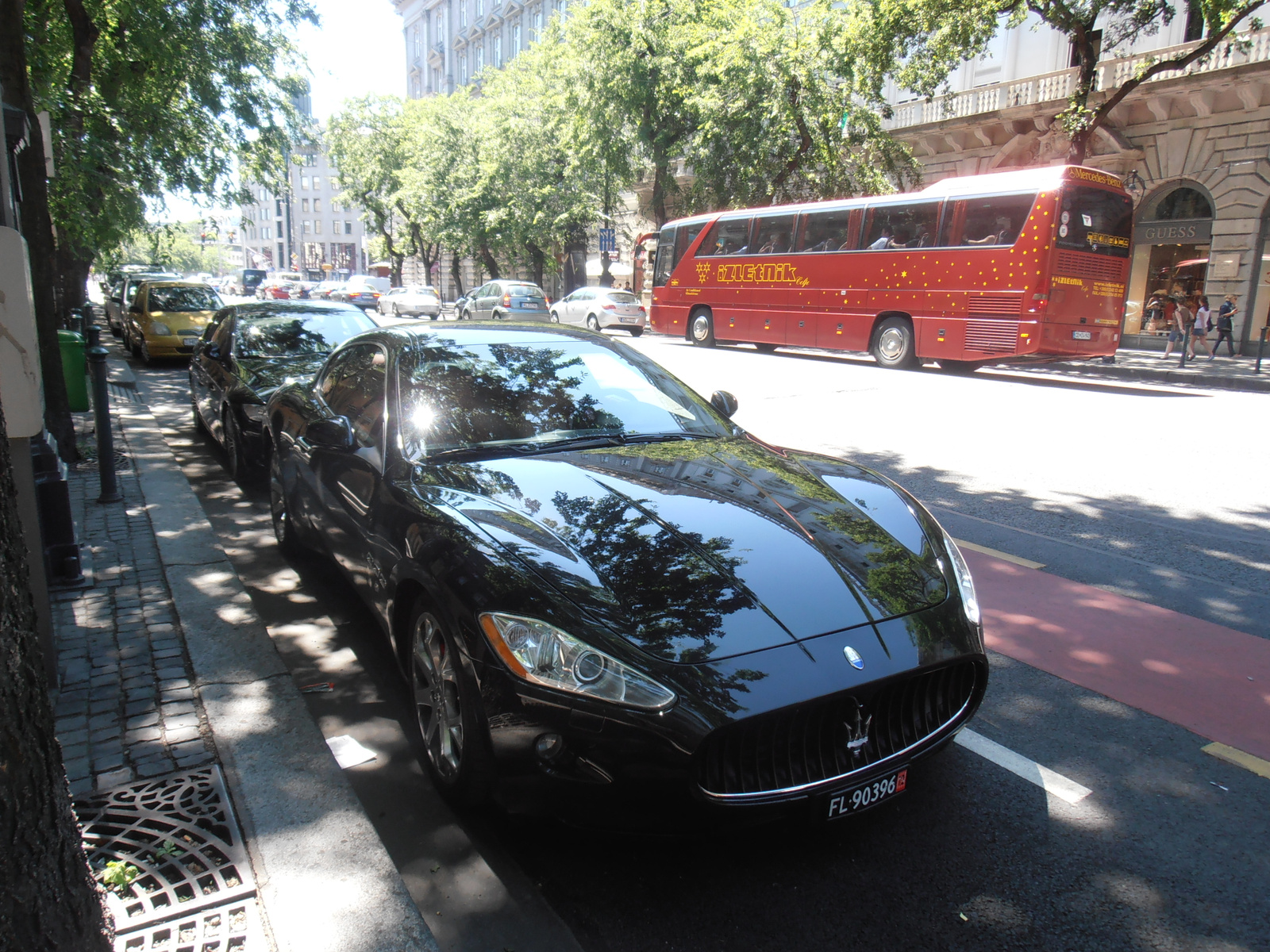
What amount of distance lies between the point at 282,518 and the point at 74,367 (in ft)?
17.2

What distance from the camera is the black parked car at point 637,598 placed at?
8.13 ft

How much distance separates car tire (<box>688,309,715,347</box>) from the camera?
23628 millimetres

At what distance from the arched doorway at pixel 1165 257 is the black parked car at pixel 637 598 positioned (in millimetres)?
23573

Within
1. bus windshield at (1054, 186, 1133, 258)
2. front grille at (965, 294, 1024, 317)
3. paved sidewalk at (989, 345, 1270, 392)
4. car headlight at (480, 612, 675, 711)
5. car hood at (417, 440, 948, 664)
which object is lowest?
paved sidewalk at (989, 345, 1270, 392)

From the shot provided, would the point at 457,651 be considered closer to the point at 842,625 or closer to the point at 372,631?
the point at 842,625

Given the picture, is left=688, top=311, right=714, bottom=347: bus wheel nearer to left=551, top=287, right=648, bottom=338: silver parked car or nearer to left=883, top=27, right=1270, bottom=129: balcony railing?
left=551, top=287, right=648, bottom=338: silver parked car

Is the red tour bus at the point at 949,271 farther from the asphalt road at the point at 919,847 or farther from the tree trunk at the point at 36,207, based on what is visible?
the tree trunk at the point at 36,207

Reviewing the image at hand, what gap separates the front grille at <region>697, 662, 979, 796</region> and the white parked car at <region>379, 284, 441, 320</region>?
3804 cm

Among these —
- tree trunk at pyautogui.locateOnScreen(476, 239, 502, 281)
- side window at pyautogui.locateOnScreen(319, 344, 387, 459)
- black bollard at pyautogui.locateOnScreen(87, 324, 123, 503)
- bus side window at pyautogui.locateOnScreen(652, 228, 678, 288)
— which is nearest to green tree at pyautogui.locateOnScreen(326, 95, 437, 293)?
tree trunk at pyautogui.locateOnScreen(476, 239, 502, 281)

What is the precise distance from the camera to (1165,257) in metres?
24.1

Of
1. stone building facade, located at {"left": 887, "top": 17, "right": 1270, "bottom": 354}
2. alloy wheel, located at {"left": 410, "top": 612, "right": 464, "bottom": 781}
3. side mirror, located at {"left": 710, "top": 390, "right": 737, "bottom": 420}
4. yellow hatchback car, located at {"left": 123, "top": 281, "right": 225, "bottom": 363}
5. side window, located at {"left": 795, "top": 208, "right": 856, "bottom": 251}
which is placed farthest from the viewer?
stone building facade, located at {"left": 887, "top": 17, "right": 1270, "bottom": 354}

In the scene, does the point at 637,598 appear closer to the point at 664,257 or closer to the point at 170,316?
the point at 170,316

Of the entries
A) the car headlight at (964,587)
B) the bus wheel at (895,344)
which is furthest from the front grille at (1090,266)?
the car headlight at (964,587)

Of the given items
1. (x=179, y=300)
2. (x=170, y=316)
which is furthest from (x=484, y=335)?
(x=179, y=300)
